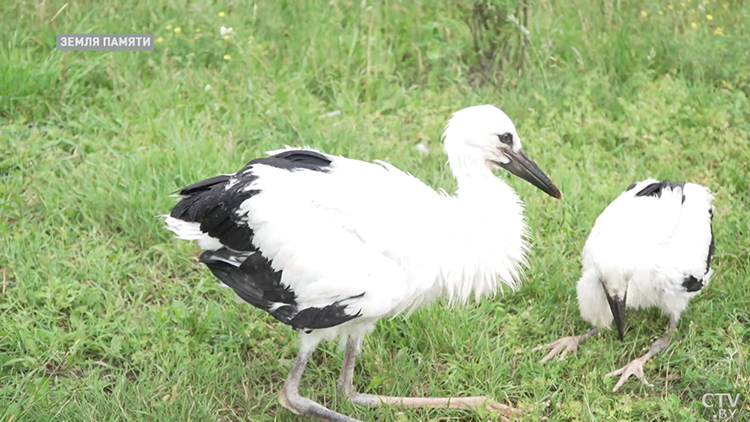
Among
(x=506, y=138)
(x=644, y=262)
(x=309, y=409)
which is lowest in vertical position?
(x=309, y=409)

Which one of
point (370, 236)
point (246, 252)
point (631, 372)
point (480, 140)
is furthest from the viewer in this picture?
point (631, 372)

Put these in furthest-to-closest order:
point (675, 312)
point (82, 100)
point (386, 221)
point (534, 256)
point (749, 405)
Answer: point (82, 100), point (534, 256), point (675, 312), point (749, 405), point (386, 221)

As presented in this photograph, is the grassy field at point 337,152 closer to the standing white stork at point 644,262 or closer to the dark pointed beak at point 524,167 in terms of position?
the standing white stork at point 644,262

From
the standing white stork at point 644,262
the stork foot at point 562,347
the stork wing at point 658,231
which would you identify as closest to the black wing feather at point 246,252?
the stork foot at point 562,347

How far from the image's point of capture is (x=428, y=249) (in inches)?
145

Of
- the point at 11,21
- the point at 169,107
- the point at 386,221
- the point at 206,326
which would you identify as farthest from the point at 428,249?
the point at 11,21

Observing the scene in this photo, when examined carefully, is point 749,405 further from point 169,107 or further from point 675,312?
→ point 169,107

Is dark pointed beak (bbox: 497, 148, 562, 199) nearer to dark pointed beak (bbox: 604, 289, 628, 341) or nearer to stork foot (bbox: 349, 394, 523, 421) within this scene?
dark pointed beak (bbox: 604, 289, 628, 341)

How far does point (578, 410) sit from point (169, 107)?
3505 millimetres

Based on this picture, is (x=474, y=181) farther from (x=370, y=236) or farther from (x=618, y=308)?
(x=618, y=308)

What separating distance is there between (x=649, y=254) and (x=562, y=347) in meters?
0.63

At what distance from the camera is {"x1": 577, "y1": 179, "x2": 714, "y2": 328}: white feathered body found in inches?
165

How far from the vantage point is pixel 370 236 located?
143 inches

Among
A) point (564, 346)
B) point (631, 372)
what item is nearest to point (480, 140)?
point (564, 346)
